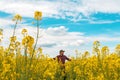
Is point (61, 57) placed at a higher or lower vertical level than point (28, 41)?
higher

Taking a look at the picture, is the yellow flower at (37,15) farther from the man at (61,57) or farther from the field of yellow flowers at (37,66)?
the man at (61,57)

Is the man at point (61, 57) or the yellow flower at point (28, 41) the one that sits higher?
the man at point (61, 57)

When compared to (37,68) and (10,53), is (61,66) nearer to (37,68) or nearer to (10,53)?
(37,68)

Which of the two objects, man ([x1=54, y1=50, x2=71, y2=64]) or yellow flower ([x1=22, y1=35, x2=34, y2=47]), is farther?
man ([x1=54, y1=50, x2=71, y2=64])

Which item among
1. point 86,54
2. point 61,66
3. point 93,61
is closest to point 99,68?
point 93,61

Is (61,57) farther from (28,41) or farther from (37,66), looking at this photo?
(28,41)

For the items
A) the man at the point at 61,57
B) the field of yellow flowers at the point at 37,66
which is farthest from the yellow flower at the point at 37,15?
the man at the point at 61,57

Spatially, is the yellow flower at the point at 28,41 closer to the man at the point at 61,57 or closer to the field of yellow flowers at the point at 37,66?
the field of yellow flowers at the point at 37,66

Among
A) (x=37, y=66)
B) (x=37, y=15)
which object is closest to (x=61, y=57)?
(x=37, y=66)

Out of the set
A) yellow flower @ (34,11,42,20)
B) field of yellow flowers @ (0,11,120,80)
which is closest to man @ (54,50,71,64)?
field of yellow flowers @ (0,11,120,80)

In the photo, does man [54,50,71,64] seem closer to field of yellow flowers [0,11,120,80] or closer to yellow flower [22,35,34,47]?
field of yellow flowers [0,11,120,80]

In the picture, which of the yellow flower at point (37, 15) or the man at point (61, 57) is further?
the man at point (61, 57)

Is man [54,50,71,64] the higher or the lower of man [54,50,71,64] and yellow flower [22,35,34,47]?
the higher

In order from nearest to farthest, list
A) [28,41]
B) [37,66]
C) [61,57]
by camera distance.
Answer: [28,41]
[37,66]
[61,57]
